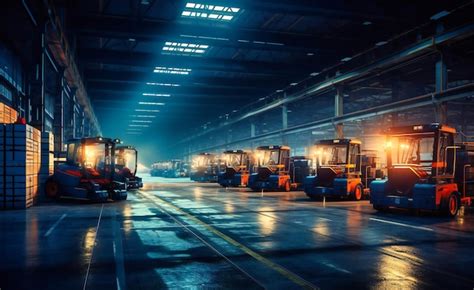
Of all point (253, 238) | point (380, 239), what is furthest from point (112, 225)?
point (380, 239)

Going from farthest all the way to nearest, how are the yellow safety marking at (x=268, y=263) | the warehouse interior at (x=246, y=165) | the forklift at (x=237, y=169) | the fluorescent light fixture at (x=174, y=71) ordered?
the fluorescent light fixture at (x=174, y=71)
the forklift at (x=237, y=169)
the warehouse interior at (x=246, y=165)
the yellow safety marking at (x=268, y=263)

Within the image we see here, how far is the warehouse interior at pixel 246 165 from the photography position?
6527 mm

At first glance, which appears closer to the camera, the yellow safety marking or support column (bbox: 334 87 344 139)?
the yellow safety marking

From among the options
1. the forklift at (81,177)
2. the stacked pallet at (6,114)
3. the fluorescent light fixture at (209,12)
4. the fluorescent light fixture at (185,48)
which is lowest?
the forklift at (81,177)

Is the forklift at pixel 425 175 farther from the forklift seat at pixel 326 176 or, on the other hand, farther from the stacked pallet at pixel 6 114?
the stacked pallet at pixel 6 114

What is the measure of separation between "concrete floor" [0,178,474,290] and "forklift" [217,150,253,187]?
17.3 meters

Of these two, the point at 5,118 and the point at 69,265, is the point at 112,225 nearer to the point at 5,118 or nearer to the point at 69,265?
the point at 69,265

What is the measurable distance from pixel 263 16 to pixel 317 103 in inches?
767

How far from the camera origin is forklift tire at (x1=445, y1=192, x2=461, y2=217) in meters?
12.9

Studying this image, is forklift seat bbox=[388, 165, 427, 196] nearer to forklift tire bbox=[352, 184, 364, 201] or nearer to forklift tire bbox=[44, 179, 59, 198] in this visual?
forklift tire bbox=[352, 184, 364, 201]

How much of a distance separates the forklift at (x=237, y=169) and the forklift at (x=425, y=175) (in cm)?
1613

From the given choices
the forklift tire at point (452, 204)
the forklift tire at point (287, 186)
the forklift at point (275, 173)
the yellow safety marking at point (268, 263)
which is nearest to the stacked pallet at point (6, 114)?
the yellow safety marking at point (268, 263)

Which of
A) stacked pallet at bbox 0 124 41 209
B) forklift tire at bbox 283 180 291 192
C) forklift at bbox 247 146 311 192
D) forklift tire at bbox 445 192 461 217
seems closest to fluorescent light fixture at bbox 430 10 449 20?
forklift tire at bbox 445 192 461 217

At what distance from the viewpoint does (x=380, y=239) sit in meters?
8.78
